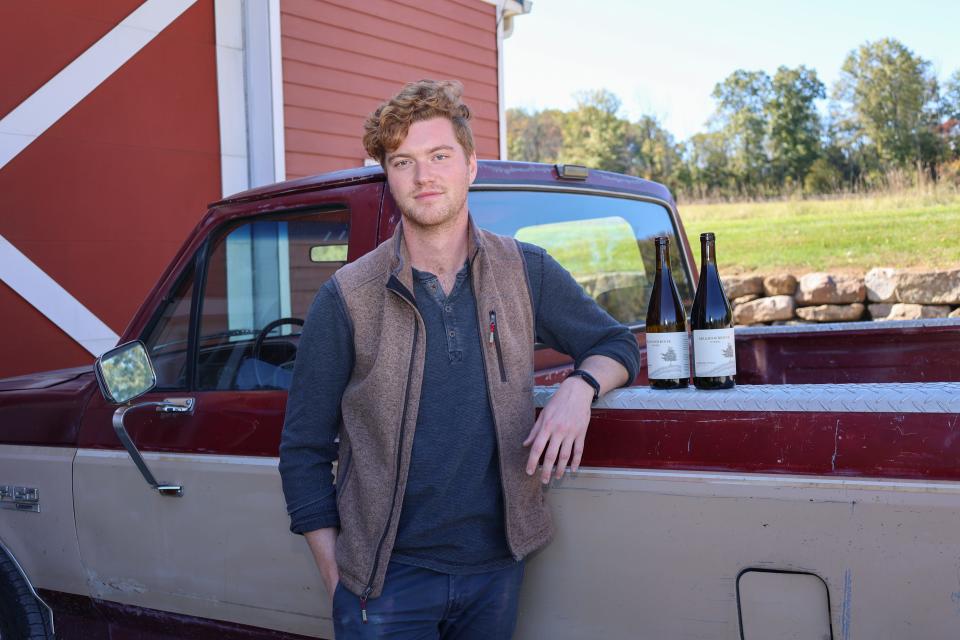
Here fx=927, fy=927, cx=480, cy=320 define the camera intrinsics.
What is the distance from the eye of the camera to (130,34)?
22.5 ft

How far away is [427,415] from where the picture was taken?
1.97m

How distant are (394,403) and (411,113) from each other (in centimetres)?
65

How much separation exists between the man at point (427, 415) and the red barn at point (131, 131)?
5057 mm

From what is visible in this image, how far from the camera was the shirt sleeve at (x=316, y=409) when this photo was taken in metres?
2.02

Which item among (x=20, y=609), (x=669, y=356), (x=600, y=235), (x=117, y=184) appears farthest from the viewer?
(x=117, y=184)

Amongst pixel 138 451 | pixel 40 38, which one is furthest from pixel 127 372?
pixel 40 38

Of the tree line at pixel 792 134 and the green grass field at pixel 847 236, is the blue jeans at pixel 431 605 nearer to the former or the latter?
the green grass field at pixel 847 236

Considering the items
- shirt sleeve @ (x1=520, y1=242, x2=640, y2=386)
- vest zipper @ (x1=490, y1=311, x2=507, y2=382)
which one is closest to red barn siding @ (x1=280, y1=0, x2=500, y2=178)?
shirt sleeve @ (x1=520, y1=242, x2=640, y2=386)

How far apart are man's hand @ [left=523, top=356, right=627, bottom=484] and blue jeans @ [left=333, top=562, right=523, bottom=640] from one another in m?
0.26

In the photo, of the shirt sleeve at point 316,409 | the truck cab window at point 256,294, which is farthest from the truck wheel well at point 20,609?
the shirt sleeve at point 316,409

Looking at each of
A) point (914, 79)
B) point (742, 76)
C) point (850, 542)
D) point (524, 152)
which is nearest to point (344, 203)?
point (850, 542)

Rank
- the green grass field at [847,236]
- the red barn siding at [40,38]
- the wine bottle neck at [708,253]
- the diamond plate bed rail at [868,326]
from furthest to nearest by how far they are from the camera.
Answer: the green grass field at [847,236] → the red barn siding at [40,38] → the diamond plate bed rail at [868,326] → the wine bottle neck at [708,253]

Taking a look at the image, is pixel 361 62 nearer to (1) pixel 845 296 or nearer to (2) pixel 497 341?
(1) pixel 845 296

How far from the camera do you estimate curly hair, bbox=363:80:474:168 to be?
6.79 feet
